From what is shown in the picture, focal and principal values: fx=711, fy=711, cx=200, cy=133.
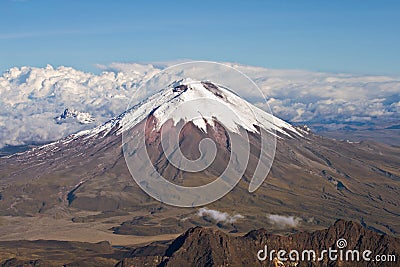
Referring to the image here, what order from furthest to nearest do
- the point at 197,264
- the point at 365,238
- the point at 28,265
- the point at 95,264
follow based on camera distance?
the point at 95,264 < the point at 28,265 < the point at 365,238 < the point at 197,264

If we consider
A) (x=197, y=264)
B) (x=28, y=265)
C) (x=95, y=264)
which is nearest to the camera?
(x=197, y=264)

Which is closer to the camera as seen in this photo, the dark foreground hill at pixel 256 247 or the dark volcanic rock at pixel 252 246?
the dark foreground hill at pixel 256 247

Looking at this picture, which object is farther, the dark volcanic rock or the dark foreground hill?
the dark volcanic rock

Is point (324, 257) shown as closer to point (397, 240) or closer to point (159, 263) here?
point (397, 240)

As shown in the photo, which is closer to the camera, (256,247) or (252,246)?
(256,247)

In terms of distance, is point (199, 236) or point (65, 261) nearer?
point (199, 236)

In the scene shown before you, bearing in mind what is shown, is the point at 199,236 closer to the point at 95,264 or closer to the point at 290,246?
the point at 290,246

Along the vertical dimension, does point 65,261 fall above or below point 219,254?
below

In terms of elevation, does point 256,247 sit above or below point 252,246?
above

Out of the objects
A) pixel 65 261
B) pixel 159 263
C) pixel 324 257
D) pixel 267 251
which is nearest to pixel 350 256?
pixel 324 257
